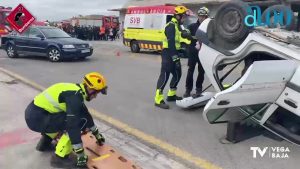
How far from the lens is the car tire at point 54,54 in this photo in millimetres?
13492

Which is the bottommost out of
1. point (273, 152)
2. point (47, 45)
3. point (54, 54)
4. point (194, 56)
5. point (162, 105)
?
point (54, 54)

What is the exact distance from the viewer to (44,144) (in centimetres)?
453

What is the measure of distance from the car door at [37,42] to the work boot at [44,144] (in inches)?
384

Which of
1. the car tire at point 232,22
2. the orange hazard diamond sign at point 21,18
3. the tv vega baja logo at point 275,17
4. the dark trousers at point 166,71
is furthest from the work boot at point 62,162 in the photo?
the orange hazard diamond sign at point 21,18

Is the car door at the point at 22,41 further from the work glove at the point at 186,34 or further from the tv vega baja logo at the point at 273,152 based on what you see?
the tv vega baja logo at the point at 273,152

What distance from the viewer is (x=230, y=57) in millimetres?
5023

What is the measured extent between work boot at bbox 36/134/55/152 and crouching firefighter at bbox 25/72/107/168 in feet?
0.27

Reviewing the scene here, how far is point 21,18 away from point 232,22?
1007 cm

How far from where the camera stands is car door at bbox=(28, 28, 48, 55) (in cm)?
1381

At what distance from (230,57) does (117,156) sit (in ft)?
6.67

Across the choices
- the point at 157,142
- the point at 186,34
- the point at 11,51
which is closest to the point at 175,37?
the point at 186,34

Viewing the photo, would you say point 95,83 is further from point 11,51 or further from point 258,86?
point 11,51

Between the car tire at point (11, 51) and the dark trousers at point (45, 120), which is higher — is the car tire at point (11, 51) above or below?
below

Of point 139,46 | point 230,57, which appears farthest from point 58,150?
point 139,46
